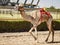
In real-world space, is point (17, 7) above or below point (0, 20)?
above

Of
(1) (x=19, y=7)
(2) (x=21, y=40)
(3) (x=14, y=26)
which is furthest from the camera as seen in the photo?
(3) (x=14, y=26)

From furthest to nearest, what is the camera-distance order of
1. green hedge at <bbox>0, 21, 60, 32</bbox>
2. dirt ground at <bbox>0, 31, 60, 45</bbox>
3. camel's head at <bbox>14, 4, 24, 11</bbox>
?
green hedge at <bbox>0, 21, 60, 32</bbox> → dirt ground at <bbox>0, 31, 60, 45</bbox> → camel's head at <bbox>14, 4, 24, 11</bbox>

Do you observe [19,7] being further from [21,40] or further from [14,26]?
[14,26]

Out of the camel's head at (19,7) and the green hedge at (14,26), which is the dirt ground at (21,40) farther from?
the green hedge at (14,26)

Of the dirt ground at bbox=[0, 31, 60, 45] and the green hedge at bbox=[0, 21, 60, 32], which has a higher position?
the dirt ground at bbox=[0, 31, 60, 45]

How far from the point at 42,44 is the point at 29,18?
1223mm

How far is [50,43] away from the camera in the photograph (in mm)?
10594

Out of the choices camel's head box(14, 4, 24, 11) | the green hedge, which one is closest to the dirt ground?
camel's head box(14, 4, 24, 11)

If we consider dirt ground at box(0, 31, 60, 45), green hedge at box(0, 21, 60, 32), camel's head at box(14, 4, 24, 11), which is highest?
camel's head at box(14, 4, 24, 11)

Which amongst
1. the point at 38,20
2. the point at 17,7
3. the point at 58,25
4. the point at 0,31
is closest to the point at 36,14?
the point at 38,20

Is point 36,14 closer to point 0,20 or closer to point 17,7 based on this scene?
point 17,7

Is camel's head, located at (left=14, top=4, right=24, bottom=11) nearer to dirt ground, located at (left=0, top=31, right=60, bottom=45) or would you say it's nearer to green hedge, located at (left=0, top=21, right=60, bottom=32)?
dirt ground, located at (left=0, top=31, right=60, bottom=45)

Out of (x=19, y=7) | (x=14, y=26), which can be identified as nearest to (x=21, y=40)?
(x=19, y=7)

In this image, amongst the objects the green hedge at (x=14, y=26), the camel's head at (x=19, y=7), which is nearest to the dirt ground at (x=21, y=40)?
the camel's head at (x=19, y=7)
